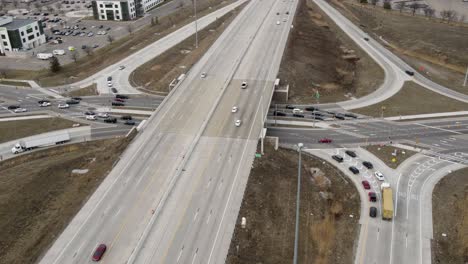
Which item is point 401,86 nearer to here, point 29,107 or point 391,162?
point 391,162

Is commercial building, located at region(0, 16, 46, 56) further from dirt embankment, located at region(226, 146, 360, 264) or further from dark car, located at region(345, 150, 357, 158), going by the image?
dark car, located at region(345, 150, 357, 158)

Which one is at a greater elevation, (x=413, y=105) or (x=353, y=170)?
(x=413, y=105)

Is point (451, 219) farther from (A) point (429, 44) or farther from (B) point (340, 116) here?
(A) point (429, 44)

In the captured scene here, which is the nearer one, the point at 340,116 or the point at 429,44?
the point at 340,116

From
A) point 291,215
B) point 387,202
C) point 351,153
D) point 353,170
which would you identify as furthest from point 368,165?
point 291,215

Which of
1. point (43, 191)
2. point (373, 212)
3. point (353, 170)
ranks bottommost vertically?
point (373, 212)

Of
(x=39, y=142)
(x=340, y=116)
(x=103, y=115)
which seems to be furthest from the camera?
(x=103, y=115)

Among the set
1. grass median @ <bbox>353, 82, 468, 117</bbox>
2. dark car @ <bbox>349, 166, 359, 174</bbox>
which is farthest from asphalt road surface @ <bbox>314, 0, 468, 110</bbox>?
dark car @ <bbox>349, 166, 359, 174</bbox>
